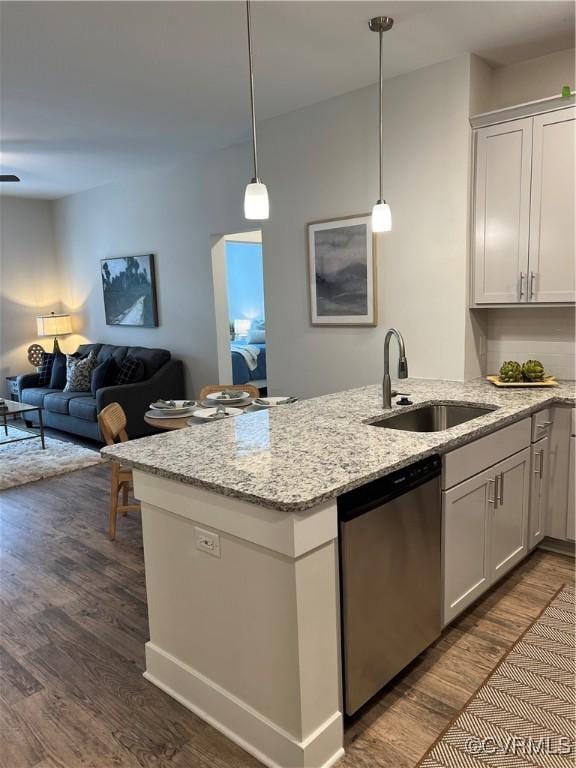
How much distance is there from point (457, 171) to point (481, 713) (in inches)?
111

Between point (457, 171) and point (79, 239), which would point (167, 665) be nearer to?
point (457, 171)

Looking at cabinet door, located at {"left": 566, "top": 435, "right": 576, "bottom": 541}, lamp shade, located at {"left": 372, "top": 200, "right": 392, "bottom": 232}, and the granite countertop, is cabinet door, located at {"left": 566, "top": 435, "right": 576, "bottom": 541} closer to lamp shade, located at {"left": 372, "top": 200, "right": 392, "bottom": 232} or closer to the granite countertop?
the granite countertop

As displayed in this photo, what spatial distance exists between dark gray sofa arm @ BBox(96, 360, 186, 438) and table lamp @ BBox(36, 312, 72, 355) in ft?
6.39

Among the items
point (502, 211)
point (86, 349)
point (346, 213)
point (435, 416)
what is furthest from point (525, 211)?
point (86, 349)

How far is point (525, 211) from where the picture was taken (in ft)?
10.6

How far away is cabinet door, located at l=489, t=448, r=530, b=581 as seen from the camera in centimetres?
264

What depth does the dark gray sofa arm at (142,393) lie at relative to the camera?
560 cm

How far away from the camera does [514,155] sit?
3.21 m

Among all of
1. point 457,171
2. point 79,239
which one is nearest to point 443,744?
point 457,171

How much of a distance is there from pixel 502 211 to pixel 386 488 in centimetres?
214

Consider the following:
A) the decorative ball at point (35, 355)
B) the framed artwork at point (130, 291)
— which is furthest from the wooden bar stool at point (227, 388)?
the decorative ball at point (35, 355)

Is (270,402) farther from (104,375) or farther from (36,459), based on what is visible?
(104,375)

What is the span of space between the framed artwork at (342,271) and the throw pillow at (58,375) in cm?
396

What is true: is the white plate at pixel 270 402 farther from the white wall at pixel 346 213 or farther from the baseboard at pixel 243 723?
the baseboard at pixel 243 723
